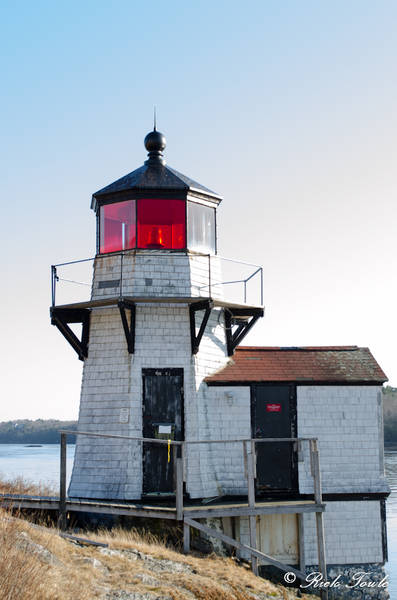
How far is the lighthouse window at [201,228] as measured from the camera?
54.1 feet

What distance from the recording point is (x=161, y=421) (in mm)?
15586

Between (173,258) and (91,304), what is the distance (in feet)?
6.40

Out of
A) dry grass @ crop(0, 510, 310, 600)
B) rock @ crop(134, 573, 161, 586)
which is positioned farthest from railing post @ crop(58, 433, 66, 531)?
rock @ crop(134, 573, 161, 586)

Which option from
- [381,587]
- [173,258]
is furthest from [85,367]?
[381,587]

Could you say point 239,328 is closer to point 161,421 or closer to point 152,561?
point 161,421

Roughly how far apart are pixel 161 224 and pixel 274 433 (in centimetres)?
497

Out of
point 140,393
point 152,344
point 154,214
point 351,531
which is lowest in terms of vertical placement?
point 351,531

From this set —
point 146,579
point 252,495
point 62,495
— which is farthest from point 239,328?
point 146,579

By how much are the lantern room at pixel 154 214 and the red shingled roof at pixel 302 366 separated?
2.54 meters

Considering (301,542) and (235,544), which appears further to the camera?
(301,542)

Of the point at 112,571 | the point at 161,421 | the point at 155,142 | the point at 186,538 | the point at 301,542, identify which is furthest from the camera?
the point at 155,142

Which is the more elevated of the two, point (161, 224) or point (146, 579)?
point (161, 224)

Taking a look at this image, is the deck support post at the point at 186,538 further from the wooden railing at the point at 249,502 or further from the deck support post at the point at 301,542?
the deck support post at the point at 301,542

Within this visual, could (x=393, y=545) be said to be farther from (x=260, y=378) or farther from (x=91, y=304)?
(x=91, y=304)
